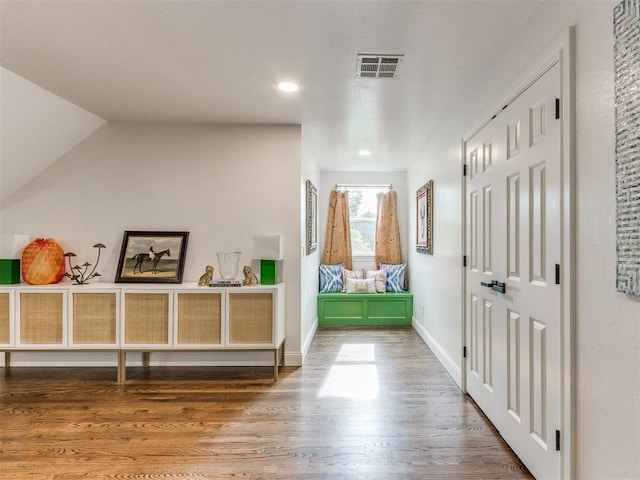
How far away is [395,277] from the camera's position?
571cm

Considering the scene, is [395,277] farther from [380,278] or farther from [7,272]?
[7,272]

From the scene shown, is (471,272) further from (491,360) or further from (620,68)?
(620,68)

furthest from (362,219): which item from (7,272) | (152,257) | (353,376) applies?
(7,272)

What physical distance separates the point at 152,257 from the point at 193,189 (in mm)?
748

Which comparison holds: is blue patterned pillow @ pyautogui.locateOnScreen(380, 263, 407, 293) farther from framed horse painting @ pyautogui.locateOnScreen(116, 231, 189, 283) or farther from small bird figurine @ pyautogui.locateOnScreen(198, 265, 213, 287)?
framed horse painting @ pyautogui.locateOnScreen(116, 231, 189, 283)

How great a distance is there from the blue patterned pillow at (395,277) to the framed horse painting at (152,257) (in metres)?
3.13

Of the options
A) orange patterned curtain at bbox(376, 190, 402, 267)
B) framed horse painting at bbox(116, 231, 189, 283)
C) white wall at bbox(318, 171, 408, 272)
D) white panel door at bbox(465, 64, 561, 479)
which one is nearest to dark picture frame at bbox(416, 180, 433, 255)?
orange patterned curtain at bbox(376, 190, 402, 267)

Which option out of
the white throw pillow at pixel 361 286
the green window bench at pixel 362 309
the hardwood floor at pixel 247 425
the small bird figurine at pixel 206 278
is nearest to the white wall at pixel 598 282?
the hardwood floor at pixel 247 425

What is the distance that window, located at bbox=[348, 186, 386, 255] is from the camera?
616 centimetres

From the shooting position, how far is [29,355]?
3.63m

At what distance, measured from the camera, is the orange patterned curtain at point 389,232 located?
19.6 feet

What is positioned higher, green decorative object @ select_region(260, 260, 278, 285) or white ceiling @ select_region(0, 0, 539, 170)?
white ceiling @ select_region(0, 0, 539, 170)

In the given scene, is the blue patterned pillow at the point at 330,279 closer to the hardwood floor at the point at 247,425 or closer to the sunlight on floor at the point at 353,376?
the sunlight on floor at the point at 353,376

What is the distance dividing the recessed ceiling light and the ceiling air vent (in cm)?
50
